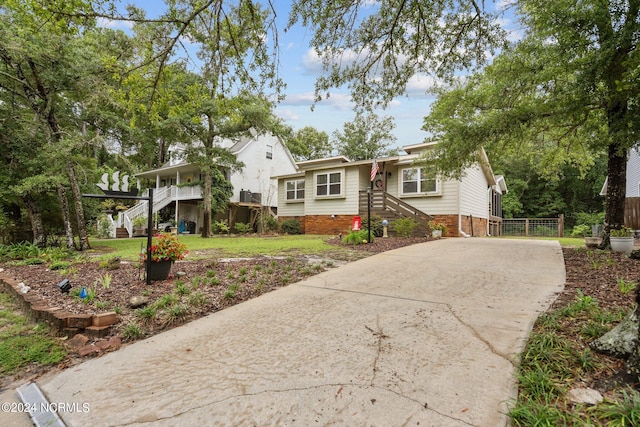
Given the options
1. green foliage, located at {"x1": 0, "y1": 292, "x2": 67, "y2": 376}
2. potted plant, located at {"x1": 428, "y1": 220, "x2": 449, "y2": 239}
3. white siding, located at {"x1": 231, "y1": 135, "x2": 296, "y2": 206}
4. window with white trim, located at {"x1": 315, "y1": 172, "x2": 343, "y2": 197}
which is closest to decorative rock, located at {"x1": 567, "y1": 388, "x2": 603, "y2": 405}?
green foliage, located at {"x1": 0, "y1": 292, "x2": 67, "y2": 376}

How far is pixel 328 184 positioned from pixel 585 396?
15.0 m

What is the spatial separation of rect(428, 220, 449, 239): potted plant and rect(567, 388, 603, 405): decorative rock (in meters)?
10.3

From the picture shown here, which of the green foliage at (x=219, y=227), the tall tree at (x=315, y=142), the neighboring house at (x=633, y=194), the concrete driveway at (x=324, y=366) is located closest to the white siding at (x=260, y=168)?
the green foliage at (x=219, y=227)

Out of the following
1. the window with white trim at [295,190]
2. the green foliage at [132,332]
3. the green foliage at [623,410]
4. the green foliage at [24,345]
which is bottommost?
the green foliage at [24,345]

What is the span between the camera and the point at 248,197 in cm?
2128

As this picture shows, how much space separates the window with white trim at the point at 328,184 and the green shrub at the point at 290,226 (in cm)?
211

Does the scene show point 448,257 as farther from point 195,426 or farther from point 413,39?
point 195,426

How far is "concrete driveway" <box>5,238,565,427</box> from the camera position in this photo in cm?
184

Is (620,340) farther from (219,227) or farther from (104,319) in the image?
(219,227)

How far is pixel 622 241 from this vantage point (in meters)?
7.30

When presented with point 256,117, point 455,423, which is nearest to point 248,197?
point 256,117

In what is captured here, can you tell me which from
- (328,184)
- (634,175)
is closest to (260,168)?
(328,184)

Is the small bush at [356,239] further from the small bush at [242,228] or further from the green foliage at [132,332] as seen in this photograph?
the small bush at [242,228]

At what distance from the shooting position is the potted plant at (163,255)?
4.77 metres
